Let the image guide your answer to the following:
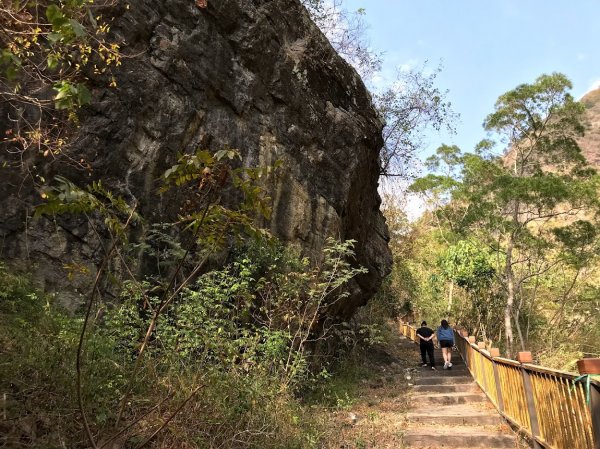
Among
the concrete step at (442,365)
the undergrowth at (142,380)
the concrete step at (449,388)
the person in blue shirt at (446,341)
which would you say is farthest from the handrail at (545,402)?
the concrete step at (442,365)

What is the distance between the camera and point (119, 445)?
11.3ft

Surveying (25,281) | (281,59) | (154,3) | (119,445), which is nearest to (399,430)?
(119,445)

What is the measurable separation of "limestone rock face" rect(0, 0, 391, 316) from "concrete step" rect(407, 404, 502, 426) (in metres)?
3.50

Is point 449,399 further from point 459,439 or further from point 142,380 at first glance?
point 142,380

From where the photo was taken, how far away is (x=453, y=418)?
24.0 feet

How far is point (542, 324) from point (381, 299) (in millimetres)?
6023

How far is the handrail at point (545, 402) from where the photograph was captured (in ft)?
12.2

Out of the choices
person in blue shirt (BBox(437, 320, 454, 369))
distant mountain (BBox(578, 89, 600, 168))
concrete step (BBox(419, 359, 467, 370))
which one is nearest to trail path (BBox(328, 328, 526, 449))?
concrete step (BBox(419, 359, 467, 370))

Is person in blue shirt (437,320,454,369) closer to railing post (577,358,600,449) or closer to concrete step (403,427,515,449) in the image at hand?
concrete step (403,427,515,449)

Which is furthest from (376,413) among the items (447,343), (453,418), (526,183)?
(526,183)

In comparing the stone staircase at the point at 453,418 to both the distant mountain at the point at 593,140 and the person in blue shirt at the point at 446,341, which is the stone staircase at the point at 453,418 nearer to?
the person in blue shirt at the point at 446,341

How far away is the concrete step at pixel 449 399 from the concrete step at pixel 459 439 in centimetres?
197

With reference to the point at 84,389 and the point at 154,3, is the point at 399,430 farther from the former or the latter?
the point at 154,3

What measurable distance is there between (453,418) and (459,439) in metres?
0.97
